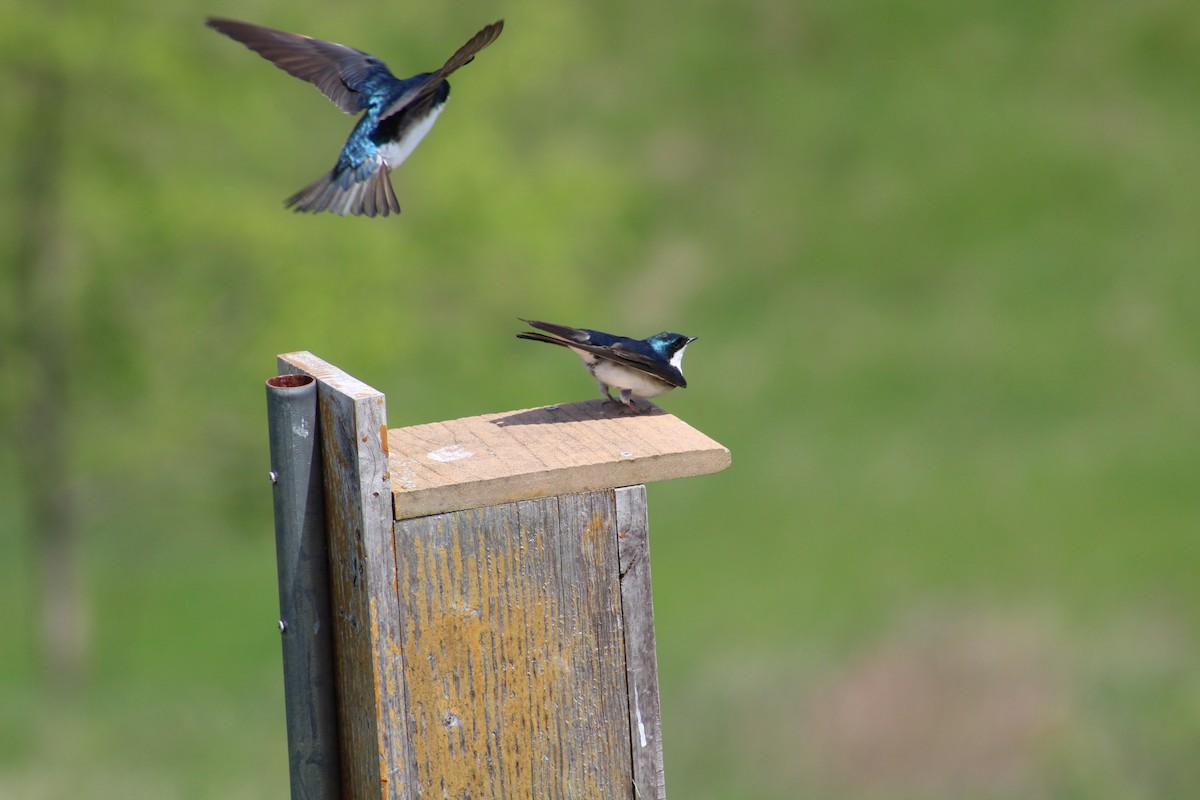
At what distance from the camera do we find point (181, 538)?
1572 cm

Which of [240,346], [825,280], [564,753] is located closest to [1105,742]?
[240,346]

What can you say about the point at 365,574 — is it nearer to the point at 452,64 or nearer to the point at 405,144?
the point at 452,64

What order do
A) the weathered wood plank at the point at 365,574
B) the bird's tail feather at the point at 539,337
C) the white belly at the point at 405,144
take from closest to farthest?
the weathered wood plank at the point at 365,574, the bird's tail feather at the point at 539,337, the white belly at the point at 405,144

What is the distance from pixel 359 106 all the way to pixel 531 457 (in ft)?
6.60

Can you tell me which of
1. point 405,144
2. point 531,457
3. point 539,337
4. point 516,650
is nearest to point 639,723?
point 516,650

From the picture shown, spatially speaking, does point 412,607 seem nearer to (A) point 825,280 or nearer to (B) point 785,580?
(B) point 785,580

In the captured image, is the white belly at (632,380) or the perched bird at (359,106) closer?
the white belly at (632,380)

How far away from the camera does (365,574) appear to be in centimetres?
262

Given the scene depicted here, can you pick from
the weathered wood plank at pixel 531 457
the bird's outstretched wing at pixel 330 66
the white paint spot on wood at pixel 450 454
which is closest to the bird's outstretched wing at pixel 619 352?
the weathered wood plank at pixel 531 457

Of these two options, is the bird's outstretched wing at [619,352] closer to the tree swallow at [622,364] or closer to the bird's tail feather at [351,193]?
the tree swallow at [622,364]

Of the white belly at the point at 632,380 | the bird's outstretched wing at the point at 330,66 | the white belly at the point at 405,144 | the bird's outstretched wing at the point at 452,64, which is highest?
the bird's outstretched wing at the point at 330,66

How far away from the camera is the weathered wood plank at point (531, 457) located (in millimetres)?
2693

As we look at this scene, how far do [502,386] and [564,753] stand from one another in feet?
44.8

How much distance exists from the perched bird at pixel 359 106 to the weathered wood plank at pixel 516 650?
132 cm
